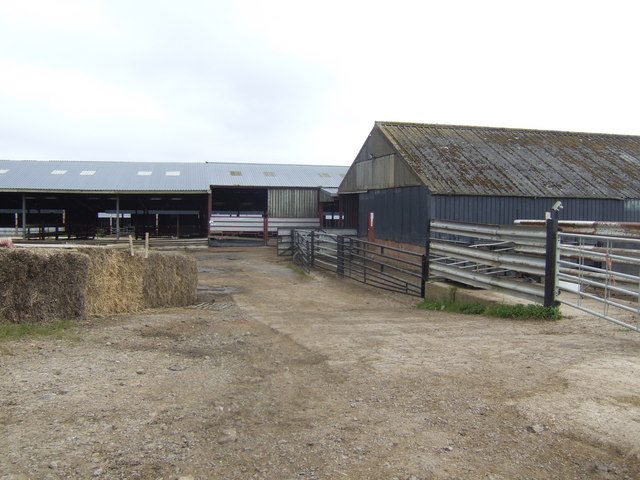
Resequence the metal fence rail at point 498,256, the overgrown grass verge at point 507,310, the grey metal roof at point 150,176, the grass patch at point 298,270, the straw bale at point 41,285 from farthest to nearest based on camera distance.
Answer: the grey metal roof at point 150,176 → the grass patch at point 298,270 → the metal fence rail at point 498,256 → the overgrown grass verge at point 507,310 → the straw bale at point 41,285

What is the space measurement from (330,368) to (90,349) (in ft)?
9.22

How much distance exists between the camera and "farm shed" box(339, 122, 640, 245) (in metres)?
17.3

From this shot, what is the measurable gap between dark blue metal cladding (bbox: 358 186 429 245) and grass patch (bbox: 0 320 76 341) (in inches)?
476

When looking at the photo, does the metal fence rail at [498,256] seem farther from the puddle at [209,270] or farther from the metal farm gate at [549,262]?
the puddle at [209,270]

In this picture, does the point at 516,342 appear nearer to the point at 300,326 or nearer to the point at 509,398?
the point at 509,398

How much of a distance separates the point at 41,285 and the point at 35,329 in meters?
0.73

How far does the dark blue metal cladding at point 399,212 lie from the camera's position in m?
17.3

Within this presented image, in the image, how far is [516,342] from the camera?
20.6 ft

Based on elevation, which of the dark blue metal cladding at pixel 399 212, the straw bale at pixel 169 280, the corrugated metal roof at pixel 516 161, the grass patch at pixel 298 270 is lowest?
the grass patch at pixel 298 270

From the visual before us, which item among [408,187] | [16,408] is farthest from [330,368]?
[408,187]

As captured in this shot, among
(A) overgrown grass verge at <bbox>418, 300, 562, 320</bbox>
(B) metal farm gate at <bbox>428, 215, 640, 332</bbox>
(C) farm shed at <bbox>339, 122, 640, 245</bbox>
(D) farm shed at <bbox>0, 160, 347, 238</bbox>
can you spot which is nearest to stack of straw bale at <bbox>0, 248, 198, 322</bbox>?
(A) overgrown grass verge at <bbox>418, 300, 562, 320</bbox>

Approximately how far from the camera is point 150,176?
30.4m

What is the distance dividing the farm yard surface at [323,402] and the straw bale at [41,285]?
0.44 meters

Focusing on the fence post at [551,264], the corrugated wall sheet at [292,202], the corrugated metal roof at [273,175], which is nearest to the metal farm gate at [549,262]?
the fence post at [551,264]
